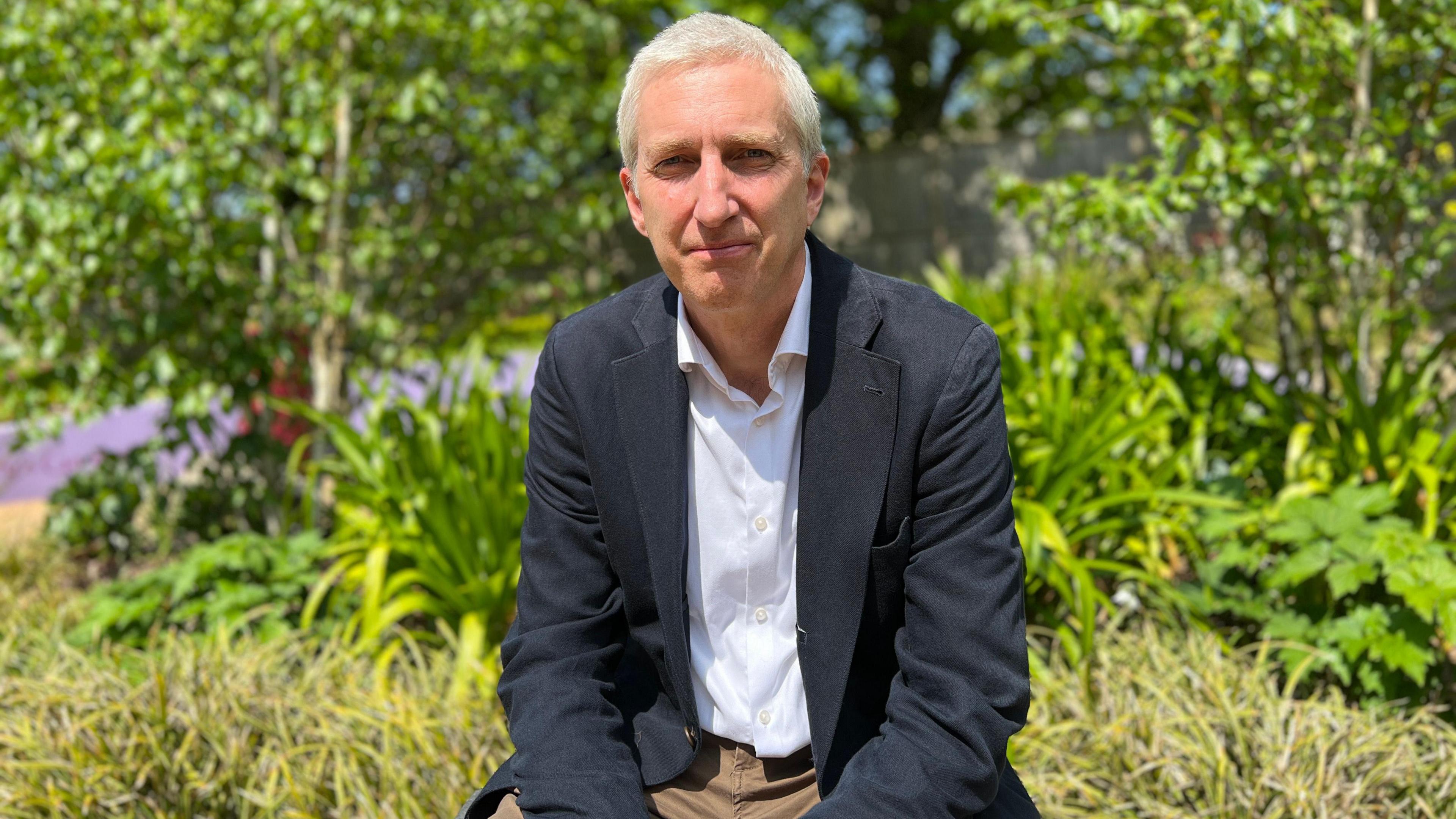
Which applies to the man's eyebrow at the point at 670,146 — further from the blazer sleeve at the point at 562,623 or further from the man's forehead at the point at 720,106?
the blazer sleeve at the point at 562,623

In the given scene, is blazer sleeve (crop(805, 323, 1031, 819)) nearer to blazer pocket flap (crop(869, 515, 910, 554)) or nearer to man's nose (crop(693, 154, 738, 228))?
blazer pocket flap (crop(869, 515, 910, 554))


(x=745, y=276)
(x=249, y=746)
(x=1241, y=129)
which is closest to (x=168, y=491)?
(x=249, y=746)

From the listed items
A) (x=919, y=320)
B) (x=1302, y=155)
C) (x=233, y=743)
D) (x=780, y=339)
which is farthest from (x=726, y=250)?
(x=1302, y=155)

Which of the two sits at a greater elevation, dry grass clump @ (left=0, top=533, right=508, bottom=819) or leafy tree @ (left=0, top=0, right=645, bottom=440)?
leafy tree @ (left=0, top=0, right=645, bottom=440)

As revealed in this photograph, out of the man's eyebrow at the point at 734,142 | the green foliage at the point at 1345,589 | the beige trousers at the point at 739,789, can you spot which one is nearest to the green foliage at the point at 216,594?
the beige trousers at the point at 739,789

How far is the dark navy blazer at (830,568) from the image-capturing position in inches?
59.2

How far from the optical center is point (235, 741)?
249 centimetres

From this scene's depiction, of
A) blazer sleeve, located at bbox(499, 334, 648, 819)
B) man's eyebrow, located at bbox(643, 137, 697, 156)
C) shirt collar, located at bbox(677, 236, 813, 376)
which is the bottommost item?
blazer sleeve, located at bbox(499, 334, 648, 819)

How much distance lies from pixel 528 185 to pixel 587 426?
3.42 m

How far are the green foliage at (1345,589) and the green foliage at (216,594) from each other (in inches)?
98.9

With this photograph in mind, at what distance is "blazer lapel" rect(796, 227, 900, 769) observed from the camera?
1569mm

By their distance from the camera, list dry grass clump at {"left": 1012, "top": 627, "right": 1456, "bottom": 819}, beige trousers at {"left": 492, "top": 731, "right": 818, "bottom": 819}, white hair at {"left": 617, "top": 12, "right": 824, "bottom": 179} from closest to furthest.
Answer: white hair at {"left": 617, "top": 12, "right": 824, "bottom": 179}, beige trousers at {"left": 492, "top": 731, "right": 818, "bottom": 819}, dry grass clump at {"left": 1012, "top": 627, "right": 1456, "bottom": 819}

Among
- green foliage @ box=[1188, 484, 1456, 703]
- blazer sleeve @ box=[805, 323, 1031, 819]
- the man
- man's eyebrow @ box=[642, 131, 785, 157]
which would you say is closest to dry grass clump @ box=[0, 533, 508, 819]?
the man

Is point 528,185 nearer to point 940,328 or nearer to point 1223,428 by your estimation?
Result: point 1223,428
